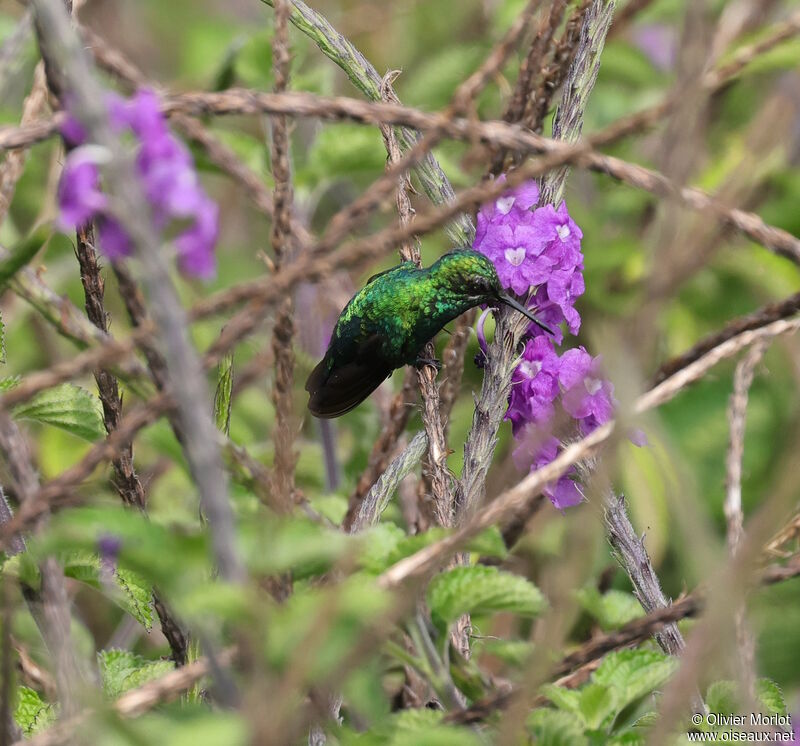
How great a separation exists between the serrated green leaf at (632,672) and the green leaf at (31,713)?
73 cm

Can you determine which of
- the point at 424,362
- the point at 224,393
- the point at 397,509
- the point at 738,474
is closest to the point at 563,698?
the point at 738,474

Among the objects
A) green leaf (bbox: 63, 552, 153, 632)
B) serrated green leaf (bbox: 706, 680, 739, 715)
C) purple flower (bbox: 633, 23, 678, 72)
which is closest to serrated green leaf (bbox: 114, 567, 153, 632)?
green leaf (bbox: 63, 552, 153, 632)

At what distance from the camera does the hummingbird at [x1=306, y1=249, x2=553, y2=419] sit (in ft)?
5.42

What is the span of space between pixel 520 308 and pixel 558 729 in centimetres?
62

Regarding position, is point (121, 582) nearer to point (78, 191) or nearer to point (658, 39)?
point (78, 191)

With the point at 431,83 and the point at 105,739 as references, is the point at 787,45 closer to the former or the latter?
the point at 431,83

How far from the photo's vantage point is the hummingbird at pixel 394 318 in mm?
1652

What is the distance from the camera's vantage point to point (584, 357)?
A: 1.48m

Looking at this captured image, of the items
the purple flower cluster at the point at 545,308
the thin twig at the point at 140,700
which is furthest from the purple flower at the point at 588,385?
the thin twig at the point at 140,700

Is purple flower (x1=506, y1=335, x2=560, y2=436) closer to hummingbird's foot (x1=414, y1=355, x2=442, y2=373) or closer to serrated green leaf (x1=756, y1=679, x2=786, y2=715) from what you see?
hummingbird's foot (x1=414, y1=355, x2=442, y2=373)

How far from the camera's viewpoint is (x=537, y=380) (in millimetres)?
1505

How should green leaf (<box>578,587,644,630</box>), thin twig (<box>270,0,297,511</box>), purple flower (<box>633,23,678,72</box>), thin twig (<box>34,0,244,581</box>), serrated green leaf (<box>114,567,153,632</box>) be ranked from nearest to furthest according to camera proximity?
thin twig (<box>34,0,244,581</box>), thin twig (<box>270,0,297,511</box>), serrated green leaf (<box>114,567,153,632</box>), green leaf (<box>578,587,644,630</box>), purple flower (<box>633,23,678,72</box>)

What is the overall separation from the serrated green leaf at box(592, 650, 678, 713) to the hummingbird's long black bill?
1.59ft

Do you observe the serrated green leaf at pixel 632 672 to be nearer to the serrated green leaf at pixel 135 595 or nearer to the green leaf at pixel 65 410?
the serrated green leaf at pixel 135 595
